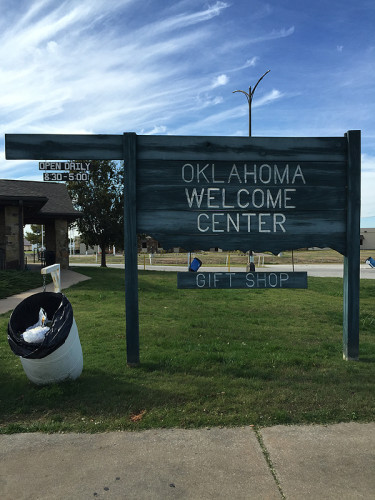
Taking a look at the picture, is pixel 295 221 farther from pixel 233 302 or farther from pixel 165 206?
pixel 233 302

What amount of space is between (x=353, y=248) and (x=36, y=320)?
4.01m

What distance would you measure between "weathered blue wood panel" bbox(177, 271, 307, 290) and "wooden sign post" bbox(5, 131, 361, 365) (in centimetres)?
5

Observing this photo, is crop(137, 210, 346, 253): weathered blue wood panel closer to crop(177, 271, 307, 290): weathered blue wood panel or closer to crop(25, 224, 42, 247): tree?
crop(177, 271, 307, 290): weathered blue wood panel

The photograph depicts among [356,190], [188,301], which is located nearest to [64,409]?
[356,190]

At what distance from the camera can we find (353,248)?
528 cm

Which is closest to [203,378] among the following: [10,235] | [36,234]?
[10,235]

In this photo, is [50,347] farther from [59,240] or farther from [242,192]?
[59,240]

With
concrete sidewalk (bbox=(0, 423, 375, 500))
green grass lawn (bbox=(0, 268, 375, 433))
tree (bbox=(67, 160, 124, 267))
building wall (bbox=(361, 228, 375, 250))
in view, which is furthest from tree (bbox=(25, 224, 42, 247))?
concrete sidewalk (bbox=(0, 423, 375, 500))

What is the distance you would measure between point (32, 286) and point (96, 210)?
1355 cm

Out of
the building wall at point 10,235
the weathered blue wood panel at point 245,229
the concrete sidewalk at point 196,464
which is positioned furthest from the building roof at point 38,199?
the concrete sidewalk at point 196,464

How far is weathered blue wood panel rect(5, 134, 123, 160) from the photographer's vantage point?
16.5ft

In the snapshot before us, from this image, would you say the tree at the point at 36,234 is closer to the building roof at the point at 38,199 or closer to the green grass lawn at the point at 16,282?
the building roof at the point at 38,199

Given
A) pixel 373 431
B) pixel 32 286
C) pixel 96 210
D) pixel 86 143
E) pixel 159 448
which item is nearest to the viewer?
pixel 159 448

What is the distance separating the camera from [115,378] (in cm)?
449
